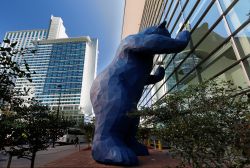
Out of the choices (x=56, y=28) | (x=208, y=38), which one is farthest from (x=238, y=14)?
(x=56, y=28)

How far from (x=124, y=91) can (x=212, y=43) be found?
4800mm

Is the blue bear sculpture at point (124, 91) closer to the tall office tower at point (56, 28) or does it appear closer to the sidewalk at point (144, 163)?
the sidewalk at point (144, 163)

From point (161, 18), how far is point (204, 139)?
50.9 ft

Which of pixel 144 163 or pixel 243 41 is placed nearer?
pixel 144 163

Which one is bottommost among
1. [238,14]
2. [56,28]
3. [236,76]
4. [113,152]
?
[113,152]

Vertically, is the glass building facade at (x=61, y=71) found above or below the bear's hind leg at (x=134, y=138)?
above

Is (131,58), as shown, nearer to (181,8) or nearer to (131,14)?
(181,8)

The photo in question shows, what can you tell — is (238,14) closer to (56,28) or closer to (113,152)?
(113,152)

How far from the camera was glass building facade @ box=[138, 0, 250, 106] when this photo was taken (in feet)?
21.8

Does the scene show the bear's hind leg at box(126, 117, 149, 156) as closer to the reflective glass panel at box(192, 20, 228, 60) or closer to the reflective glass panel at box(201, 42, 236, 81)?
the reflective glass panel at box(201, 42, 236, 81)

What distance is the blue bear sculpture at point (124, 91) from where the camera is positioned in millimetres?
5605

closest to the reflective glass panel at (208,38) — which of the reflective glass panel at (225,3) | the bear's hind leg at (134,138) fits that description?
the reflective glass panel at (225,3)

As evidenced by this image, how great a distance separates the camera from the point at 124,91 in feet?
20.5

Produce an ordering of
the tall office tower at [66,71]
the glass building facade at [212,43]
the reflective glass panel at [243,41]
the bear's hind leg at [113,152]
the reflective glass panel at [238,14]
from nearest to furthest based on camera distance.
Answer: the bear's hind leg at [113,152], the reflective glass panel at [238,14], the reflective glass panel at [243,41], the glass building facade at [212,43], the tall office tower at [66,71]
